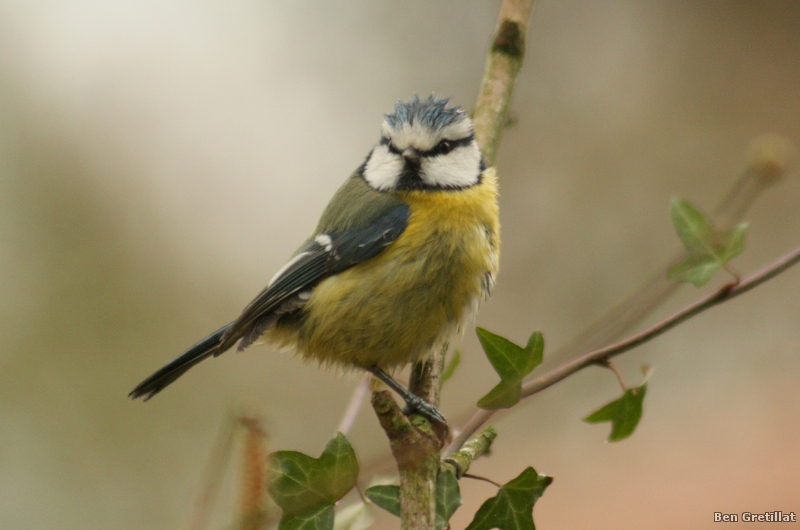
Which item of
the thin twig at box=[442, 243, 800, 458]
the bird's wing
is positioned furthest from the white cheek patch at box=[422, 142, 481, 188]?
the thin twig at box=[442, 243, 800, 458]

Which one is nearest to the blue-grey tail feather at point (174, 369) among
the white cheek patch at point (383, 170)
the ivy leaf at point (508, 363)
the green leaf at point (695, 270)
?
the white cheek patch at point (383, 170)

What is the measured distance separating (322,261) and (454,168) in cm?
41

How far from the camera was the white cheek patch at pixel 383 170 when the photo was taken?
5.70 feet

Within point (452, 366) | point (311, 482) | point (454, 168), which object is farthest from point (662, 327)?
point (454, 168)

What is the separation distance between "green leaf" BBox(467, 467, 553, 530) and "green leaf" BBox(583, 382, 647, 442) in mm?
125

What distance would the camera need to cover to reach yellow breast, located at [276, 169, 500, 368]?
5.03 feet

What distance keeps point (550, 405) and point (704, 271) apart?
2473 millimetres

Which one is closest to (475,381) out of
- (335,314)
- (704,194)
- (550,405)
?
(550,405)

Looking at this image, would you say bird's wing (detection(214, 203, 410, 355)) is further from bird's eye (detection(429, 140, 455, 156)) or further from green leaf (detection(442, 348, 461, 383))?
green leaf (detection(442, 348, 461, 383))

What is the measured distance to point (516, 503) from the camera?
1.00 metres

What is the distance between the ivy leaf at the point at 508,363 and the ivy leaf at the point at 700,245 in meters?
0.21

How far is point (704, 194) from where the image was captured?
3855mm

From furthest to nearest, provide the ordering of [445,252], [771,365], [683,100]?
[683,100] → [771,365] → [445,252]

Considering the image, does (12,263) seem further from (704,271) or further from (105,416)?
(704,271)
